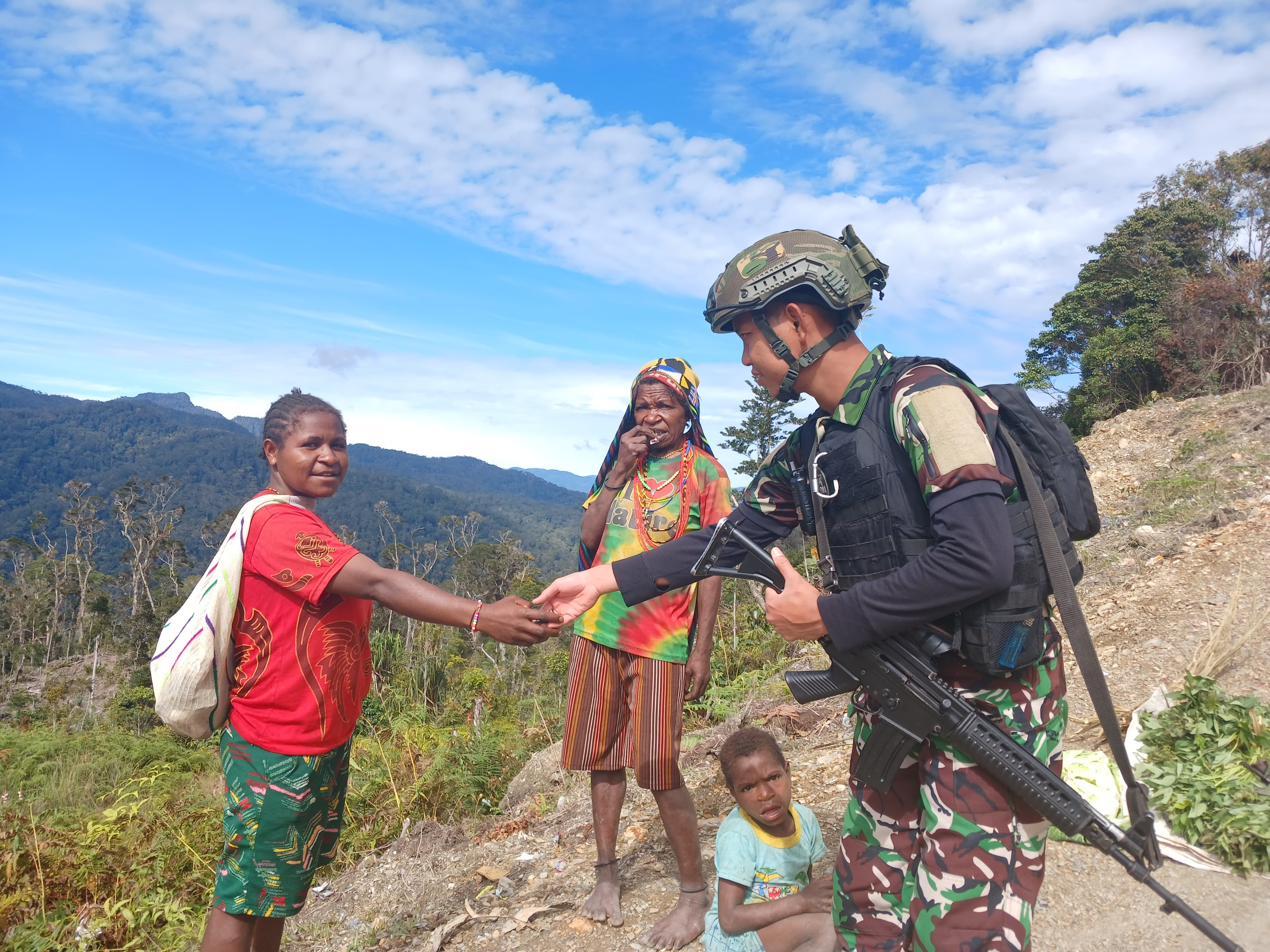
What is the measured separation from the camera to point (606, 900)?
338cm

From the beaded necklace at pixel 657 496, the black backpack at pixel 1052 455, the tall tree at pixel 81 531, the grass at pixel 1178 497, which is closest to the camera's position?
the black backpack at pixel 1052 455

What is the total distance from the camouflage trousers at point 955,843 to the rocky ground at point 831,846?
4.94 ft

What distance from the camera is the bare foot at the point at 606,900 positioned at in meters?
3.34

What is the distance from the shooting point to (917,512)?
190 centimetres


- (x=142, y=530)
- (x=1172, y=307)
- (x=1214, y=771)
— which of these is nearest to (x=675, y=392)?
(x=1214, y=771)

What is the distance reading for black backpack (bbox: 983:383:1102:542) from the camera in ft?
6.27

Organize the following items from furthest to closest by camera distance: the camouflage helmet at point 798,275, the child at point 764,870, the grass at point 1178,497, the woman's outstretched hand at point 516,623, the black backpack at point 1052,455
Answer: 1. the grass at point 1178,497
2. the child at point 764,870
3. the woman's outstretched hand at point 516,623
4. the camouflage helmet at point 798,275
5. the black backpack at point 1052,455

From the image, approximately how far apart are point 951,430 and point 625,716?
212 cm

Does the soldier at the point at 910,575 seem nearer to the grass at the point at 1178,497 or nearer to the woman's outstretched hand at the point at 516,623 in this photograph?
the woman's outstretched hand at the point at 516,623

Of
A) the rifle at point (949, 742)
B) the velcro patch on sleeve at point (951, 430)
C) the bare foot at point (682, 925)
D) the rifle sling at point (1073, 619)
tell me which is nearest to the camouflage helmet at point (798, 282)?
the velcro patch on sleeve at point (951, 430)

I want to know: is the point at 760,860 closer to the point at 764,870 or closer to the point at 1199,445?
the point at 764,870

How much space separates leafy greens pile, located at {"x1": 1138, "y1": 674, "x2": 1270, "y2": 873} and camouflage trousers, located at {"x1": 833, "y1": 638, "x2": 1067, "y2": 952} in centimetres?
233

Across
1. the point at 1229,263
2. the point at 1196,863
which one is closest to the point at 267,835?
the point at 1196,863

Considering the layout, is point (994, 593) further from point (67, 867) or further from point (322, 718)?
point (67, 867)
